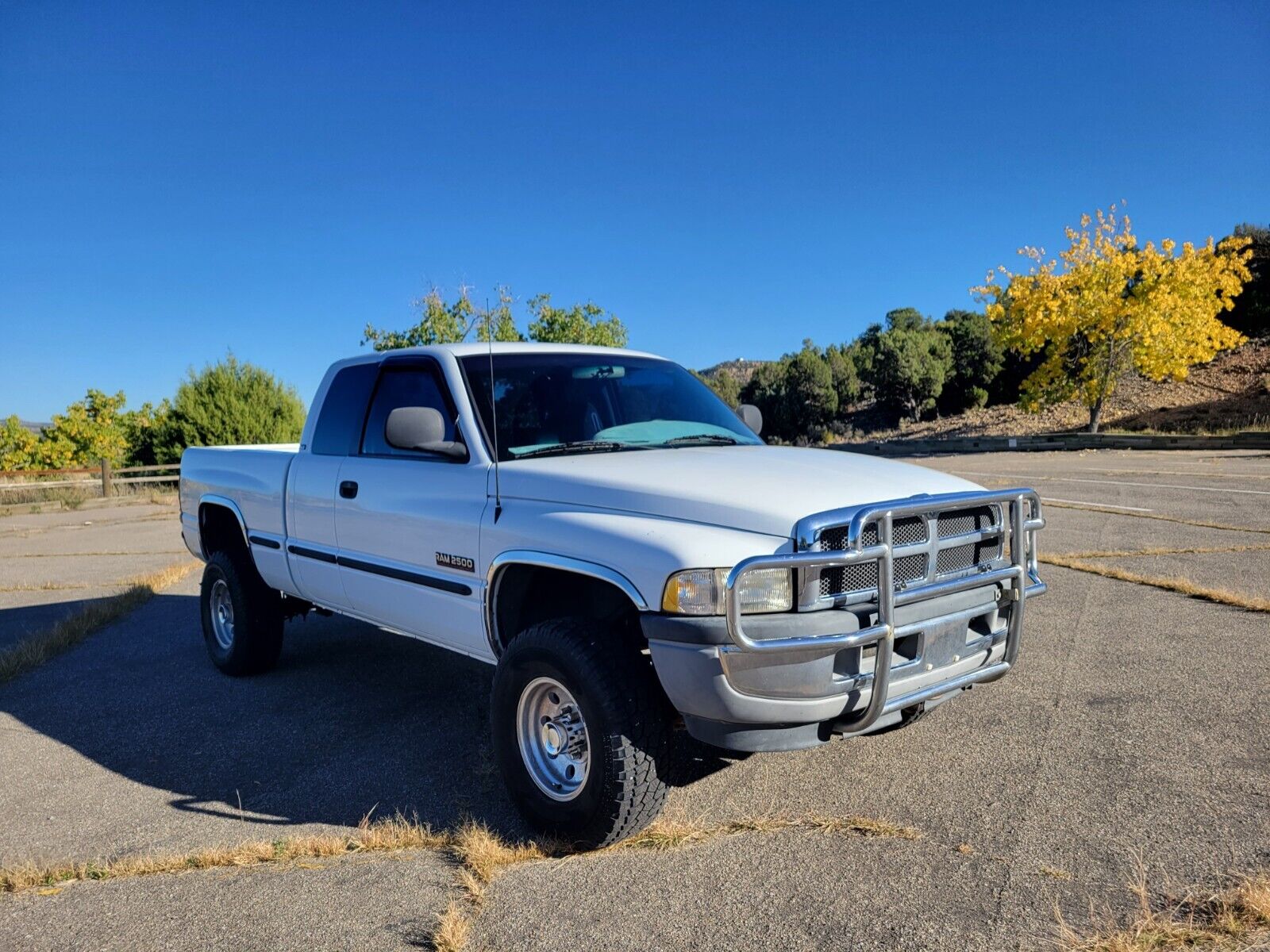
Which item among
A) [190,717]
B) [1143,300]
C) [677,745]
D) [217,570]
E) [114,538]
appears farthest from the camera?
[1143,300]

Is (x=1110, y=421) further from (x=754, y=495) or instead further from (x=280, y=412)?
(x=754, y=495)

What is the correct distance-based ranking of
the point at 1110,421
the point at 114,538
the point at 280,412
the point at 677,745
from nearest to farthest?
1. the point at 677,745
2. the point at 114,538
3. the point at 280,412
4. the point at 1110,421

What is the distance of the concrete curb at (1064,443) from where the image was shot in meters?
22.7

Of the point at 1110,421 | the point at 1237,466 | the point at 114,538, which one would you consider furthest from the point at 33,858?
the point at 1110,421

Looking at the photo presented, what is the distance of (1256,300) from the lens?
38.9 meters

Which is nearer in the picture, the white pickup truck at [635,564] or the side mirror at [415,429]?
the white pickup truck at [635,564]

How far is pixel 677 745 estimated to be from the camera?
354cm

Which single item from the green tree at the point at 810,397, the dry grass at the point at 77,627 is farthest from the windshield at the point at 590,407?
the green tree at the point at 810,397

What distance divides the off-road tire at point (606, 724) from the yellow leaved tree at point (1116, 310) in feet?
95.4

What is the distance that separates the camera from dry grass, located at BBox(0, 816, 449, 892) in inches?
135

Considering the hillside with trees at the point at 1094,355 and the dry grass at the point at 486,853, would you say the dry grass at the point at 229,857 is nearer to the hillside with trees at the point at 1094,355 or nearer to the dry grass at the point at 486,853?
the dry grass at the point at 486,853

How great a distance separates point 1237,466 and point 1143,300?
40.2 feet

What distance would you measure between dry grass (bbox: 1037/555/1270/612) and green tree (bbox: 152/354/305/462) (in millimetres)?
27007

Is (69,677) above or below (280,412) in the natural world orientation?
below
